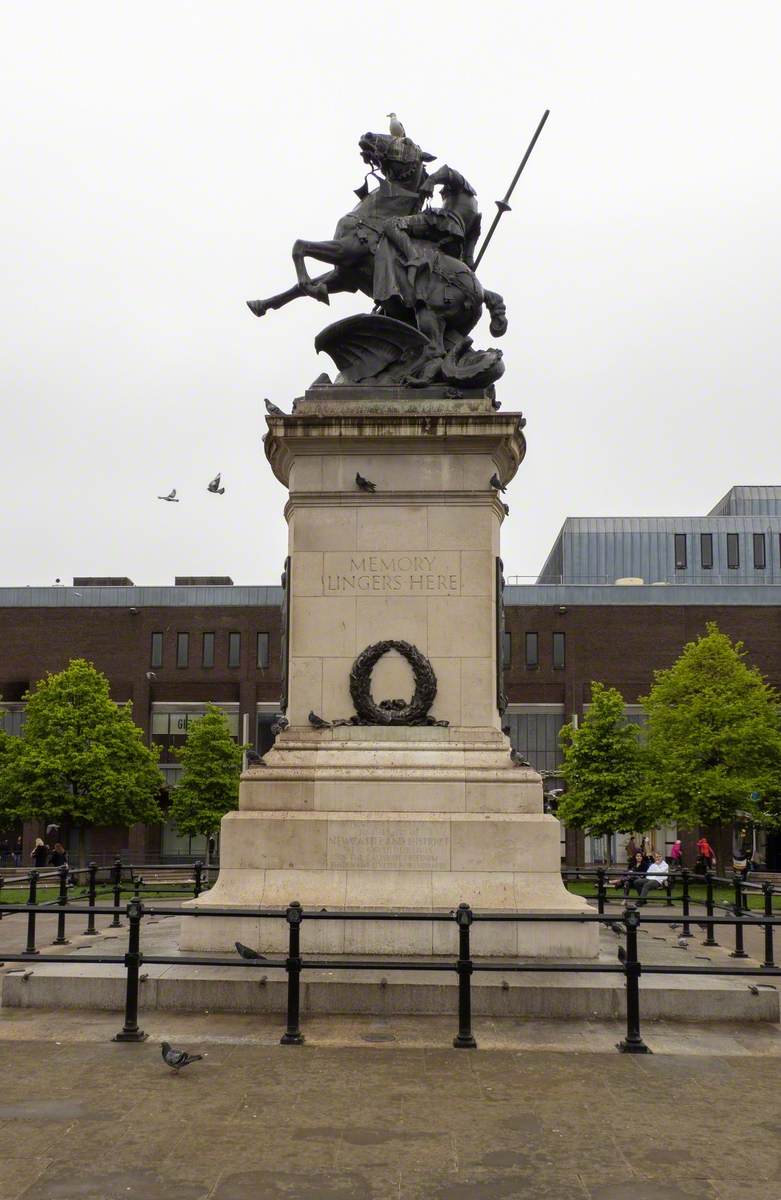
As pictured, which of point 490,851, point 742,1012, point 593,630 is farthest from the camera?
point 593,630

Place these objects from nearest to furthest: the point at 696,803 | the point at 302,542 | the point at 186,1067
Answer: the point at 186,1067, the point at 302,542, the point at 696,803

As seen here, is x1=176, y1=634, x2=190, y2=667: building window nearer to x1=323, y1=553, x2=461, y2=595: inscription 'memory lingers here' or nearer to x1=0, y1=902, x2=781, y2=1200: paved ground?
x1=323, y1=553, x2=461, y2=595: inscription 'memory lingers here'

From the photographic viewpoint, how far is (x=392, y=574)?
13602 mm

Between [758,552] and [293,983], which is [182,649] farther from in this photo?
[293,983]

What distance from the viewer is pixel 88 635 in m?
69.6

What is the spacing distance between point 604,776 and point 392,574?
3647 centimetres

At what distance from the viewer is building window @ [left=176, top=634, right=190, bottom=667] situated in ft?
227

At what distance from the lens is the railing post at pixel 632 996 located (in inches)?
372

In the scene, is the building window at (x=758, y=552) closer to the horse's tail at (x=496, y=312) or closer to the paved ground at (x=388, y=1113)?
the horse's tail at (x=496, y=312)

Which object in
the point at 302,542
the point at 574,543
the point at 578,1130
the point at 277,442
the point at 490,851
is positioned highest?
the point at 574,543

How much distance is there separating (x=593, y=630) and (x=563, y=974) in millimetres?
57340

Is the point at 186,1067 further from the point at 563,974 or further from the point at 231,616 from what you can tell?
the point at 231,616

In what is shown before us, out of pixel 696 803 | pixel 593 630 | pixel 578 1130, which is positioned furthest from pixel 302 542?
pixel 593 630

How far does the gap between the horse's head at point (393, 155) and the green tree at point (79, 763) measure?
4113cm
